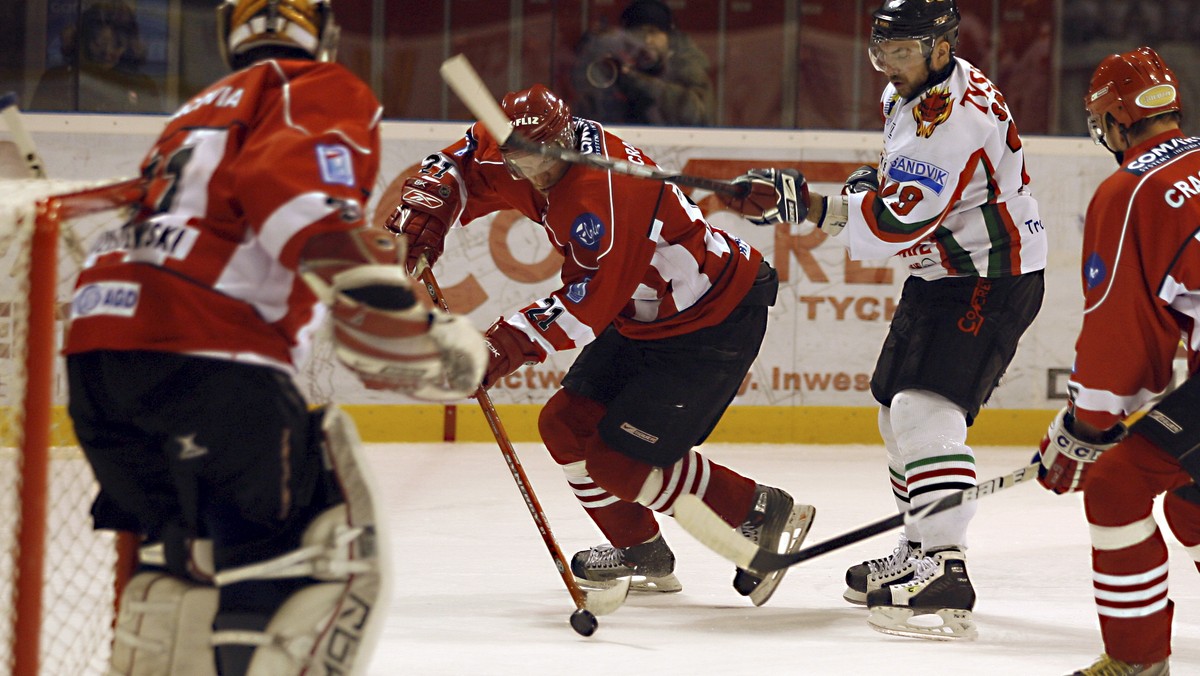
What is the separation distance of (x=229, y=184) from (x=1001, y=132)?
173 cm

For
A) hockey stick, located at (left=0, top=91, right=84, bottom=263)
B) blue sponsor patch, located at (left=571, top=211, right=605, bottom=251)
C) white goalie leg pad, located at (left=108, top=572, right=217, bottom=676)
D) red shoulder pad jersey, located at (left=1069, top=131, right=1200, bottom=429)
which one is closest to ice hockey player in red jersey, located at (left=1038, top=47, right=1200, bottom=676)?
red shoulder pad jersey, located at (left=1069, top=131, right=1200, bottom=429)

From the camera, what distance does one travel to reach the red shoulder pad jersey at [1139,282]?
2.15m

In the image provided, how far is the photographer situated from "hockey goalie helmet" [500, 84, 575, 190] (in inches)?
104

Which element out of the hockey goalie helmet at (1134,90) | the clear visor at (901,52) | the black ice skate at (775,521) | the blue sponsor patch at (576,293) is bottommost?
the black ice skate at (775,521)

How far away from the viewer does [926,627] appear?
9.34 feet

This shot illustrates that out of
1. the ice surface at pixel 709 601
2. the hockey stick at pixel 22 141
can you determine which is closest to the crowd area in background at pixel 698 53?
the ice surface at pixel 709 601

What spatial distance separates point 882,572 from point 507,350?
94 cm

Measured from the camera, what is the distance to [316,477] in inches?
68.0

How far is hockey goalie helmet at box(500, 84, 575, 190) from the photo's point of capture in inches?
109

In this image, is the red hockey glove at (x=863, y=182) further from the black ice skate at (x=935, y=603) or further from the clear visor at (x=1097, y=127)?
the black ice skate at (x=935, y=603)

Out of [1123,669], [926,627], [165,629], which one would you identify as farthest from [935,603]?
[165,629]

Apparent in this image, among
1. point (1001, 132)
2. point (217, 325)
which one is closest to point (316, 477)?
point (217, 325)

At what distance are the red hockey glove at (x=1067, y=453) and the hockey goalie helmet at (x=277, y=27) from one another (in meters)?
1.24

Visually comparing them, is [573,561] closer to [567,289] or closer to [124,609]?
[567,289]
